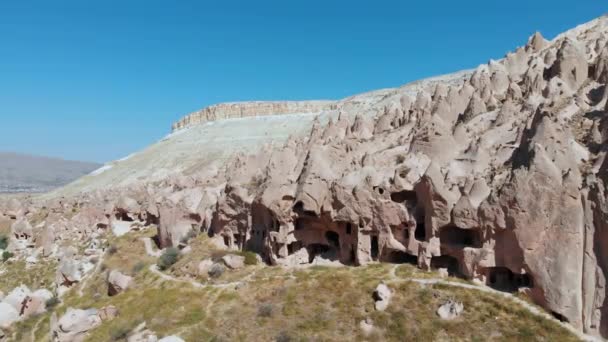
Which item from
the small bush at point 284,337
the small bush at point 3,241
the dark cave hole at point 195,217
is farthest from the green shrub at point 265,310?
the small bush at point 3,241

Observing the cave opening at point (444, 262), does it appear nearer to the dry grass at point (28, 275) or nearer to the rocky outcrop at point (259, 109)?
the dry grass at point (28, 275)

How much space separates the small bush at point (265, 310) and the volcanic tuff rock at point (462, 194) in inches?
269

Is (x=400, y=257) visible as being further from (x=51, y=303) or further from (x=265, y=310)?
(x=51, y=303)

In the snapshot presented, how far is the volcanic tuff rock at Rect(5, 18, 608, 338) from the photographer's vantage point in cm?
2461

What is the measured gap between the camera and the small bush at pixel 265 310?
30903 millimetres

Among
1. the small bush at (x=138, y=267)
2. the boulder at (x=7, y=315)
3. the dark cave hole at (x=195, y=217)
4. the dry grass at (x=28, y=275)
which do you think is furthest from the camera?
the dry grass at (x=28, y=275)

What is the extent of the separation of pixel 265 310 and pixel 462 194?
45.5ft

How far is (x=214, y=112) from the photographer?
18850 cm

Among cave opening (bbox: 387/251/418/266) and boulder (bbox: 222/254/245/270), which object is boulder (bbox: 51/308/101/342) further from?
cave opening (bbox: 387/251/418/266)

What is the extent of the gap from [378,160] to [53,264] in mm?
39532

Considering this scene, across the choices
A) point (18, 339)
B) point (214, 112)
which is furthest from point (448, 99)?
point (214, 112)

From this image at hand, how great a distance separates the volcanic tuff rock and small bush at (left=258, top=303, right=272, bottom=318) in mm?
6840

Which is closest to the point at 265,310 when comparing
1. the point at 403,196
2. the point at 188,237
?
the point at 403,196

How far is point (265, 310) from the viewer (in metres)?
Result: 31.1
